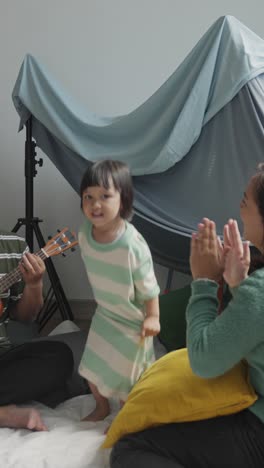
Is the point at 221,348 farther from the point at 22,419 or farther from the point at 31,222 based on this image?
the point at 31,222

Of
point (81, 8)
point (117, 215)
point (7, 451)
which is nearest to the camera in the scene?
point (7, 451)

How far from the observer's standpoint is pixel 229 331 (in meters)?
0.71

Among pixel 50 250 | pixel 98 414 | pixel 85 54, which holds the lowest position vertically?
pixel 98 414

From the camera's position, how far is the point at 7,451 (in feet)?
3.09

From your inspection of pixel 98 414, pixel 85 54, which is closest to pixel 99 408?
pixel 98 414

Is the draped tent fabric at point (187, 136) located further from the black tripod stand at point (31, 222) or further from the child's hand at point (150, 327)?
the child's hand at point (150, 327)

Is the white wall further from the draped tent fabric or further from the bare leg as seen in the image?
the bare leg

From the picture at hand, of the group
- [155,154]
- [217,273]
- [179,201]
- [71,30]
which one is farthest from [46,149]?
[217,273]

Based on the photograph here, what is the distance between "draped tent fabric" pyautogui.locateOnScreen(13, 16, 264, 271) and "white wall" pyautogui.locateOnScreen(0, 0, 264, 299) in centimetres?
46

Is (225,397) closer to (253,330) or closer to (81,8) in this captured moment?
(253,330)

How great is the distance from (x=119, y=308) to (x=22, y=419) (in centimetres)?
37

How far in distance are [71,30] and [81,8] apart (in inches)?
4.3

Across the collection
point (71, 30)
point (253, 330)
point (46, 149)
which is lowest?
point (253, 330)

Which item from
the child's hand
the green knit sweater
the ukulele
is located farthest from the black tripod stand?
the green knit sweater
